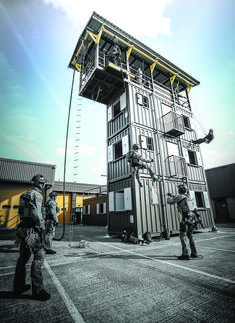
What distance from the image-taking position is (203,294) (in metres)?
2.65

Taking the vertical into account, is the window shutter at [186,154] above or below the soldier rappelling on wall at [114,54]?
below

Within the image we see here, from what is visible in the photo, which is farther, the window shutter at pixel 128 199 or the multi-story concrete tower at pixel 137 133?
the multi-story concrete tower at pixel 137 133

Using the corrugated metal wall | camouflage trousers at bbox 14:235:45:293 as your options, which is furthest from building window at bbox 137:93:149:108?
the corrugated metal wall

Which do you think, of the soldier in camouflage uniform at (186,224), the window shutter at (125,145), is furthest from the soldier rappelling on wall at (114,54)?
the soldier in camouflage uniform at (186,224)

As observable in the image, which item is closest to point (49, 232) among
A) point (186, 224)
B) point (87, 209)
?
point (186, 224)

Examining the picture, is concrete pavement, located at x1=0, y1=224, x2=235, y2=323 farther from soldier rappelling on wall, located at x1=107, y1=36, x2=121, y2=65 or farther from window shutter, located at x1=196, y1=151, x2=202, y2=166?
soldier rappelling on wall, located at x1=107, y1=36, x2=121, y2=65

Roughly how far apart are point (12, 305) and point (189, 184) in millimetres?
12540

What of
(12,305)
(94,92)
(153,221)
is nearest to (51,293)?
(12,305)

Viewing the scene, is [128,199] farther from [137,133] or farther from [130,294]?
[130,294]

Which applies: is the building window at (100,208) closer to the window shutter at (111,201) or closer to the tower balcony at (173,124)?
the window shutter at (111,201)

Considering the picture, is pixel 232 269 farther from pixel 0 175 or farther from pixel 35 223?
pixel 0 175

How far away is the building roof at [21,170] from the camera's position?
17.7 metres

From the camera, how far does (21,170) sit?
1850 cm

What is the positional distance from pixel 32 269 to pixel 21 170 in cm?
1882
